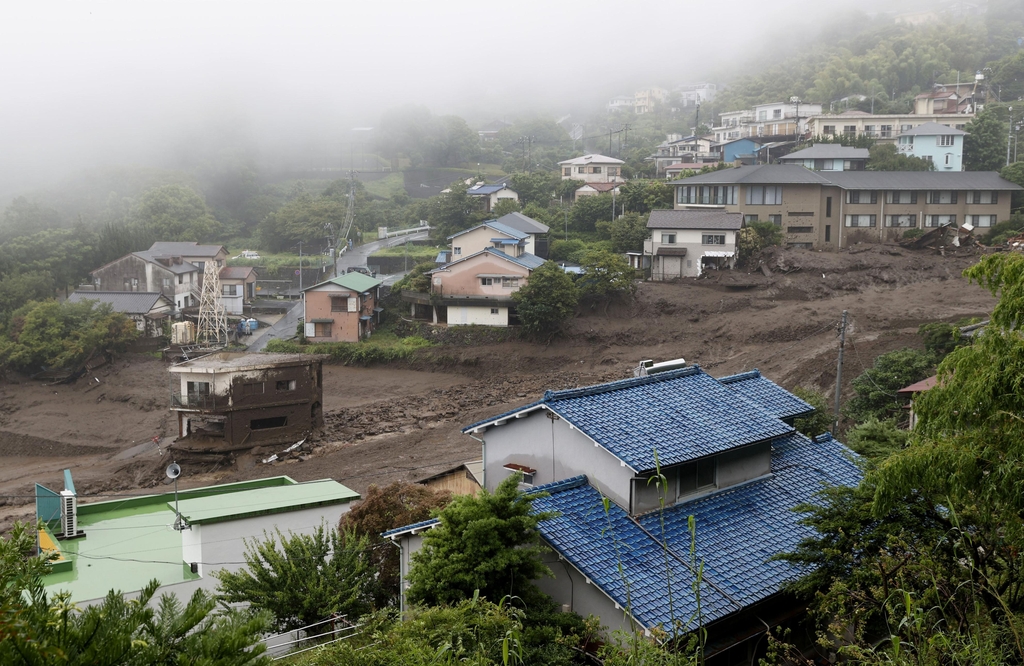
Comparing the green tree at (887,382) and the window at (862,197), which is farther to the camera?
the window at (862,197)

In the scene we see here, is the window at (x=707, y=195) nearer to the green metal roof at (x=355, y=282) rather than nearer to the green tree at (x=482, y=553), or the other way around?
the green metal roof at (x=355, y=282)

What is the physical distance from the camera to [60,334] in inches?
1323

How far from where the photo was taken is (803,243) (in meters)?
39.3

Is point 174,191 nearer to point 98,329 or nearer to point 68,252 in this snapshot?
point 68,252

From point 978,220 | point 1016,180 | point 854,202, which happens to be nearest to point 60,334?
point 854,202

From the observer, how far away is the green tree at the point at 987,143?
46.6m

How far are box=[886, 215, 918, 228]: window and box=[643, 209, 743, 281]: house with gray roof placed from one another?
7.57 m

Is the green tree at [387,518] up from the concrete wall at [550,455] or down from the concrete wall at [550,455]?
down

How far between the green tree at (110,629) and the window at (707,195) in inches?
1523

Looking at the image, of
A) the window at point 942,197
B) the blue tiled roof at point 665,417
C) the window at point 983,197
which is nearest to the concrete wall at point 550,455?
the blue tiled roof at point 665,417

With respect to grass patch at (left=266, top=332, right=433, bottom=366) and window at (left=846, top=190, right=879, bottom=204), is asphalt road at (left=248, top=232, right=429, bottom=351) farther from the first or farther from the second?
window at (left=846, top=190, right=879, bottom=204)

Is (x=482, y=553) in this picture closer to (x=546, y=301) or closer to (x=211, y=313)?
(x=546, y=301)

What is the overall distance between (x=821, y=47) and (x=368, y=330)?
8312cm

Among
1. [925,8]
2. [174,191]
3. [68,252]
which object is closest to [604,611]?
[68,252]
